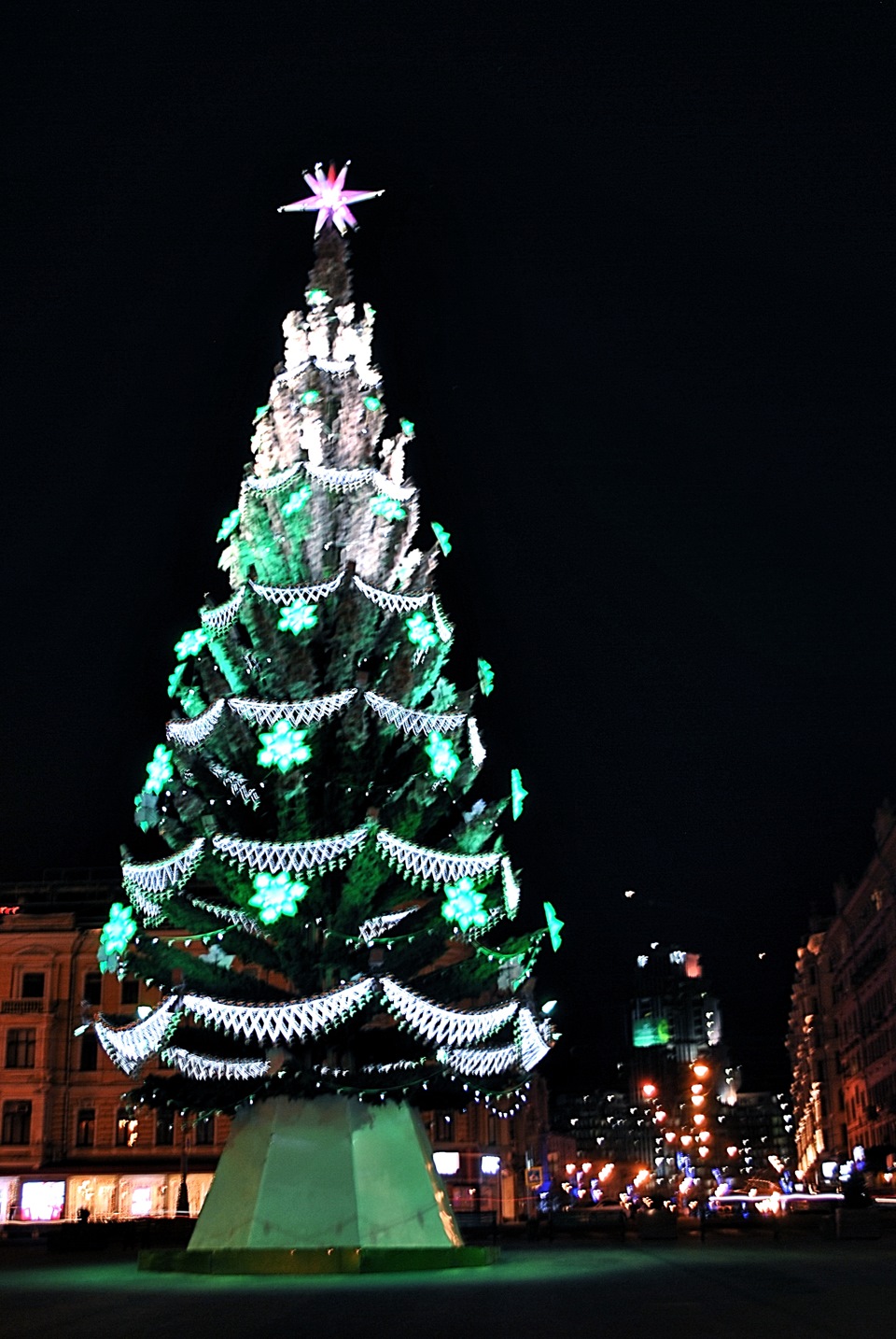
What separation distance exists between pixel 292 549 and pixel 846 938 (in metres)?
83.4

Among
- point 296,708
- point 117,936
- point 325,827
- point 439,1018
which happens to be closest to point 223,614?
point 296,708

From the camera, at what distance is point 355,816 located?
2266cm

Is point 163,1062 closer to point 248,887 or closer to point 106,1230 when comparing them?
point 248,887

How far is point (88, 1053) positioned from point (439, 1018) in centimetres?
4621

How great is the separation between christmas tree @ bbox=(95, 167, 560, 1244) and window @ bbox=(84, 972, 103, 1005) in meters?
42.2

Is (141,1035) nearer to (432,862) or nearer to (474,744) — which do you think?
(432,862)

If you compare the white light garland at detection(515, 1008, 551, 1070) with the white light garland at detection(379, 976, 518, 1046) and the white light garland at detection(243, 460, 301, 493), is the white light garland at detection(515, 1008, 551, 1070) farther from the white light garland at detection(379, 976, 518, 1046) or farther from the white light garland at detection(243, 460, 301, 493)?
the white light garland at detection(243, 460, 301, 493)

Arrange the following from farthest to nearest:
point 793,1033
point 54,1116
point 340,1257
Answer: point 793,1033, point 54,1116, point 340,1257

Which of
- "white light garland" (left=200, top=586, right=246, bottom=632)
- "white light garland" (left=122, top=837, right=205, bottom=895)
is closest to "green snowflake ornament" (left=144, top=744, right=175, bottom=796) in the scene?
"white light garland" (left=122, top=837, right=205, bottom=895)

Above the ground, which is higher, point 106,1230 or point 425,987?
point 425,987

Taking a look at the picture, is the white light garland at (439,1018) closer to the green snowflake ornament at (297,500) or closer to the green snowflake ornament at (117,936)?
the green snowflake ornament at (117,936)

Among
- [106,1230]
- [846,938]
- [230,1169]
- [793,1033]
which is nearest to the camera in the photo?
[230,1169]

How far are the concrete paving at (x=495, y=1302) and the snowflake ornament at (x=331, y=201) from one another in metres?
17.9

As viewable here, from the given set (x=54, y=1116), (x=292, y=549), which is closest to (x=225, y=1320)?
(x=292, y=549)
